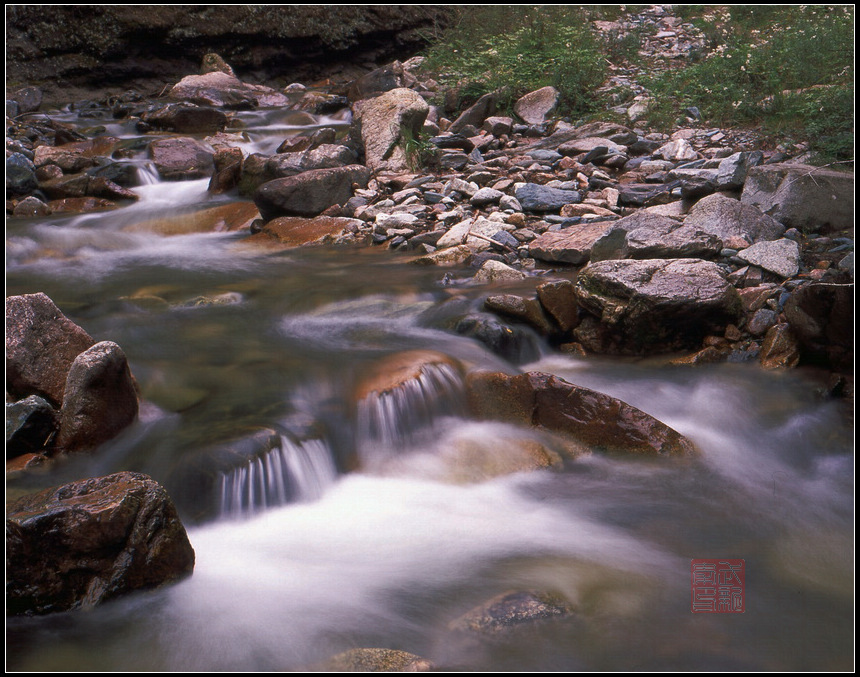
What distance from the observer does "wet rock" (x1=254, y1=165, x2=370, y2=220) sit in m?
7.66

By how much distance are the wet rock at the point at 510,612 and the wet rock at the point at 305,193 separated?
6048 millimetres

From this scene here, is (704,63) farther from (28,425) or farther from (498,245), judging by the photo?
(28,425)

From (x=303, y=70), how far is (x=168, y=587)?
14.6 meters

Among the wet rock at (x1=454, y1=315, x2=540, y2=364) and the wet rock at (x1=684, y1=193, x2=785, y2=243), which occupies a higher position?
the wet rock at (x1=684, y1=193, x2=785, y2=243)

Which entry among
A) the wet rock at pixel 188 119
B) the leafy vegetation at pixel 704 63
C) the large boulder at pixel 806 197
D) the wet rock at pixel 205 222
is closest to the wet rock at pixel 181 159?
the wet rock at pixel 188 119

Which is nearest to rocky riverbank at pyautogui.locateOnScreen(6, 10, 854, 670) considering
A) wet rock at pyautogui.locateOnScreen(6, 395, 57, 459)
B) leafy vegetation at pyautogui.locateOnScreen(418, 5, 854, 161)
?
wet rock at pyautogui.locateOnScreen(6, 395, 57, 459)

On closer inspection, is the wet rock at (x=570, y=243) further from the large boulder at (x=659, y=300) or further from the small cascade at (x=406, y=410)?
the small cascade at (x=406, y=410)

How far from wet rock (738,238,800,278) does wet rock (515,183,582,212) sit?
2.21 meters

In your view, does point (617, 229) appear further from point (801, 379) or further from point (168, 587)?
point (168, 587)

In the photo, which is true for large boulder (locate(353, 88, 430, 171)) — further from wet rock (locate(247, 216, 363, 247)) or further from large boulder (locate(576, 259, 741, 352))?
large boulder (locate(576, 259, 741, 352))

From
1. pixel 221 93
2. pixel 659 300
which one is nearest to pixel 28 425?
pixel 659 300

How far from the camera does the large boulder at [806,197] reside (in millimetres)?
5121

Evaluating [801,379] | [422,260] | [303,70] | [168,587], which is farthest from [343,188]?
[303,70]

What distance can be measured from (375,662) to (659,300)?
115 inches
